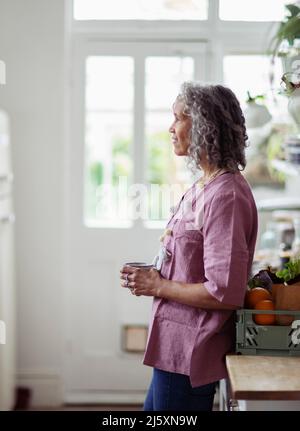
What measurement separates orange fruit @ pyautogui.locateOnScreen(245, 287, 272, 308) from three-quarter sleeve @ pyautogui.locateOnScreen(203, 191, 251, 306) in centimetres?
10

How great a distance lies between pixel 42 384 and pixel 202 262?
7.13 ft

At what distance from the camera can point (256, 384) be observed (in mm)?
1591

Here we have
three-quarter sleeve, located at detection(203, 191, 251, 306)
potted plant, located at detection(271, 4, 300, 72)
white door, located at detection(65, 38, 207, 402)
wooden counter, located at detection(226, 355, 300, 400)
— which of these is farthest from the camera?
white door, located at detection(65, 38, 207, 402)

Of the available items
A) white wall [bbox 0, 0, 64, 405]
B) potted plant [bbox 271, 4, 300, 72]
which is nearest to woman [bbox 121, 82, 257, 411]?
potted plant [bbox 271, 4, 300, 72]

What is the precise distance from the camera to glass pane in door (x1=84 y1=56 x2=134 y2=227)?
373cm

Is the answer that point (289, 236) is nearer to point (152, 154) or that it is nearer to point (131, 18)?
point (152, 154)

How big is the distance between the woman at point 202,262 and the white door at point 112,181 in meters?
1.87

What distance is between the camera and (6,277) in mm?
3332

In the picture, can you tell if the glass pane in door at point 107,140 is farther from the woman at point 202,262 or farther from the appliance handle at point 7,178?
the woman at point 202,262

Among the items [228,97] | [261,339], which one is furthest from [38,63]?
[261,339]

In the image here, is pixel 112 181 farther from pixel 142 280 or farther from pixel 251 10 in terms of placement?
pixel 142 280

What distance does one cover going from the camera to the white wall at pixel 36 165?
361 cm

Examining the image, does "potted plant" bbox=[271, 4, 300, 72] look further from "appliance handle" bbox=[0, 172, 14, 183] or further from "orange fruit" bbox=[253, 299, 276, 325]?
"appliance handle" bbox=[0, 172, 14, 183]

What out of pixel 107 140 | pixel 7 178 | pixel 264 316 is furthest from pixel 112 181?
pixel 264 316
